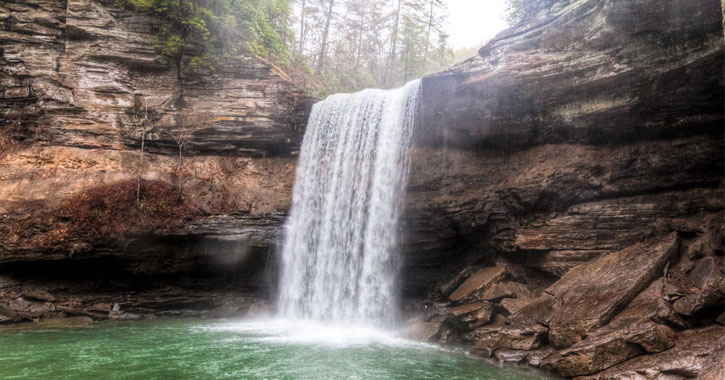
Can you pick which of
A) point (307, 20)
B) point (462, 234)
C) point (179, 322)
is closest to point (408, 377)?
point (462, 234)

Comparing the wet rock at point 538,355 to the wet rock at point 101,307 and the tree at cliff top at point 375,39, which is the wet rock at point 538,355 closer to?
the wet rock at point 101,307

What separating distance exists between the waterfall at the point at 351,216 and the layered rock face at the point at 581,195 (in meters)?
0.85

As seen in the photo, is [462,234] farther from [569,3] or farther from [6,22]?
[6,22]

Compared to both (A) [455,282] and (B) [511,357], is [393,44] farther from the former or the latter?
(B) [511,357]

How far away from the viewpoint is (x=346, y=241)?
47.9 feet

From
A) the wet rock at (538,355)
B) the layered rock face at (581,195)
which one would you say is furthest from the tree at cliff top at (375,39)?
the wet rock at (538,355)

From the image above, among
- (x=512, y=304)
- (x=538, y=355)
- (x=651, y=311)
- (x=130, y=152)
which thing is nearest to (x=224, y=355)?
(x=538, y=355)

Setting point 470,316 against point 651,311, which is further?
point 470,316

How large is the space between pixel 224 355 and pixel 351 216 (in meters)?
6.96

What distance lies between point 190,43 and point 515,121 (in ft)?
43.8

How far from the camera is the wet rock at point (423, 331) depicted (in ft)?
37.6

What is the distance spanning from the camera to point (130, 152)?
1609cm

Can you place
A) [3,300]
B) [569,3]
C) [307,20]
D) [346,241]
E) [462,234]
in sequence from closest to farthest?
[569,3] → [3,300] → [462,234] → [346,241] → [307,20]

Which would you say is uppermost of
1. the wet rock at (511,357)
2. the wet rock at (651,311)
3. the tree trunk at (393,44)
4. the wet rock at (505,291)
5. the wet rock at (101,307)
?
the tree trunk at (393,44)
